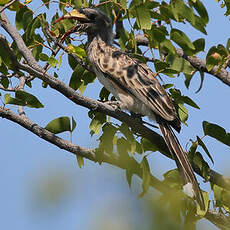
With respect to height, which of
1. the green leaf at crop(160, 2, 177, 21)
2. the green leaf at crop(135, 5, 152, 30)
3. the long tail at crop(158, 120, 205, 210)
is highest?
the green leaf at crop(160, 2, 177, 21)

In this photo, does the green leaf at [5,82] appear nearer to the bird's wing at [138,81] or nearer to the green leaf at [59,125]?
the green leaf at [59,125]

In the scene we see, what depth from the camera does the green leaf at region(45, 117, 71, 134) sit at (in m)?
3.17

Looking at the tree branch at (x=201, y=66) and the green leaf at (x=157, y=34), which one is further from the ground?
the green leaf at (x=157, y=34)

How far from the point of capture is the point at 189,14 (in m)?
2.49

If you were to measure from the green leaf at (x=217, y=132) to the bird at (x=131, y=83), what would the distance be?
0.45 meters

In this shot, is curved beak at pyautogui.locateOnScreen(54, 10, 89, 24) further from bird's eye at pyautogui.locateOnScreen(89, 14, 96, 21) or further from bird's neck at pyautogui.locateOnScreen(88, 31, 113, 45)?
bird's neck at pyautogui.locateOnScreen(88, 31, 113, 45)

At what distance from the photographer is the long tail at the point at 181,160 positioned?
9.57 ft

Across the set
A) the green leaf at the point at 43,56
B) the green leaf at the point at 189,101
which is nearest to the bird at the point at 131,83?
the green leaf at the point at 189,101

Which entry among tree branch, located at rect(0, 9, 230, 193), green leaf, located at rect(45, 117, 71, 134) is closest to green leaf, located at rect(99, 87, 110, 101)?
tree branch, located at rect(0, 9, 230, 193)

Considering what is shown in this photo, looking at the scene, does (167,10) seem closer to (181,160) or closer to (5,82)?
(181,160)

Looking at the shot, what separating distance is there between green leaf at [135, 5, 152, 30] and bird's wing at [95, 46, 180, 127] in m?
1.30

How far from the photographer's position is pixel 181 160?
10.9ft

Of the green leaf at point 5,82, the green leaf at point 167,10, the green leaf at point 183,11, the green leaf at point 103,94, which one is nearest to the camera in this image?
the green leaf at point 183,11

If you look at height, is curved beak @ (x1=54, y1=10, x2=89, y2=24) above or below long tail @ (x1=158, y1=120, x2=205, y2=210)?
above
